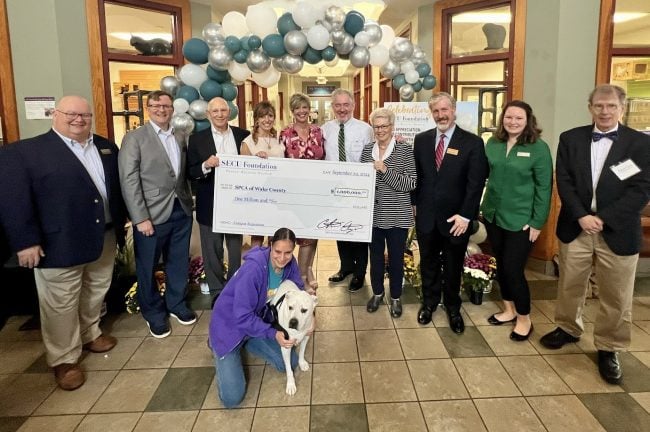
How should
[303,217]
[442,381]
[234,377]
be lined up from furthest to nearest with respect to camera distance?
1. [303,217]
2. [442,381]
3. [234,377]

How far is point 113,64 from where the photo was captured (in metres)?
4.31

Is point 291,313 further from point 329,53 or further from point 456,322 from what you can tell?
point 329,53

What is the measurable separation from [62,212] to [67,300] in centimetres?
49

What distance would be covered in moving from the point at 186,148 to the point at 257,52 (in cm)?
147

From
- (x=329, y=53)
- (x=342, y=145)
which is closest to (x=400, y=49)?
(x=329, y=53)

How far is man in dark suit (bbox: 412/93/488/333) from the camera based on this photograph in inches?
103

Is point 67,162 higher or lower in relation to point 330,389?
higher

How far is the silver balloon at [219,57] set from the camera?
3963 millimetres

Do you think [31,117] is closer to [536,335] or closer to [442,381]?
[442,381]

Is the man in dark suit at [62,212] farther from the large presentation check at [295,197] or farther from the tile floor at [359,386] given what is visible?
the large presentation check at [295,197]

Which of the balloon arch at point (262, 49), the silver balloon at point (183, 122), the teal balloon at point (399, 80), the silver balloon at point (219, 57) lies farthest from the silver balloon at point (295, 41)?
the teal balloon at point (399, 80)

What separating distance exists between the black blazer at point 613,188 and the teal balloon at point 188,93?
3162mm

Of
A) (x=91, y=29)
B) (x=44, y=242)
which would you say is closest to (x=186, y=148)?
(x=44, y=242)
